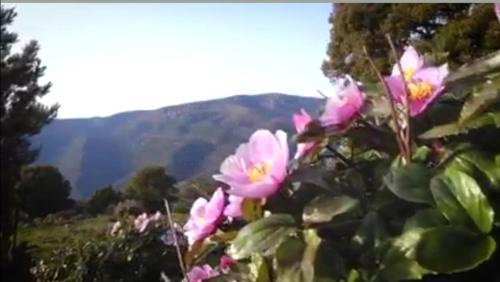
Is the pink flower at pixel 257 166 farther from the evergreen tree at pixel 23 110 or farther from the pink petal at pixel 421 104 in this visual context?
the evergreen tree at pixel 23 110

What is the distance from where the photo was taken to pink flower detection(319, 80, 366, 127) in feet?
1.51

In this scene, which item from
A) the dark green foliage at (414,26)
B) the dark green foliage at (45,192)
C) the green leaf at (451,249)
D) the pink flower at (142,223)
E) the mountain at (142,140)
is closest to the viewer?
the green leaf at (451,249)

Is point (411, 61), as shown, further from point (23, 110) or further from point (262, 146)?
point (23, 110)

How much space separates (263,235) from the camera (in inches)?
16.1

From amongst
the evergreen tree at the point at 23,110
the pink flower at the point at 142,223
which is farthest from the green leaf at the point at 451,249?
the evergreen tree at the point at 23,110

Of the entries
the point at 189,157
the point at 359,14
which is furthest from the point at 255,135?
the point at 189,157

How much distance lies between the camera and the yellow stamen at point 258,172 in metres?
0.44

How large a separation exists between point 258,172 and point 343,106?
0.07 meters

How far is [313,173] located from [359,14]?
405 inches

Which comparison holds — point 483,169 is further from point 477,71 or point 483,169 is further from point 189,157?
point 189,157

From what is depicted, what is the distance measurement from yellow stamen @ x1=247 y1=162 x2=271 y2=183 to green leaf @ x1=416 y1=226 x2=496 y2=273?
11cm

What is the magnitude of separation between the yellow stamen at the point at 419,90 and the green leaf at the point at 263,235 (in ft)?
0.38

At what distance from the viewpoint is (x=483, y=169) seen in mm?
413

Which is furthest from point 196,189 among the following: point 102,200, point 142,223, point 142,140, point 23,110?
point 142,140
